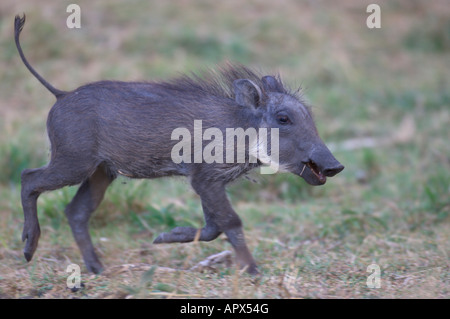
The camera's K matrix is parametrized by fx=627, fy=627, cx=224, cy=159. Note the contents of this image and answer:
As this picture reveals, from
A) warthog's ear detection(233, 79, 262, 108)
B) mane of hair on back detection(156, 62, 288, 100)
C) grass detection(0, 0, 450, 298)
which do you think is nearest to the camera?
grass detection(0, 0, 450, 298)

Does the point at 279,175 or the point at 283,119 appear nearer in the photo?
the point at 283,119

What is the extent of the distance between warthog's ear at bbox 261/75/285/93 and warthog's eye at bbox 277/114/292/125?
32 centimetres

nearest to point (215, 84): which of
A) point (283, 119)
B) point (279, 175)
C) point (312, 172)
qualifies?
point (283, 119)

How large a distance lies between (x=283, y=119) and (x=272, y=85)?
1.25 ft

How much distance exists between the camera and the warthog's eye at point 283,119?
170 inches

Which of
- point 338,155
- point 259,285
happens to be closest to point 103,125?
point 259,285

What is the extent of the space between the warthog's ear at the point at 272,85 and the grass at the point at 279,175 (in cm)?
94

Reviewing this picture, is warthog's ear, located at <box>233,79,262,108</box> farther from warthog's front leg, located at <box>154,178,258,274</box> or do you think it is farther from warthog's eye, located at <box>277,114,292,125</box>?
warthog's front leg, located at <box>154,178,258,274</box>

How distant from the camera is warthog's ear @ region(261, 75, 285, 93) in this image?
4574 mm

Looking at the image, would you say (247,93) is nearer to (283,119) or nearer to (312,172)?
(283,119)

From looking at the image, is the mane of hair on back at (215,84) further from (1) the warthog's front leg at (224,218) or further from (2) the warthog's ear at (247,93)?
(1) the warthog's front leg at (224,218)

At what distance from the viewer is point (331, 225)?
17.8 ft

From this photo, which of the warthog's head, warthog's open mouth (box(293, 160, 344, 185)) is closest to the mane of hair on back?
the warthog's head

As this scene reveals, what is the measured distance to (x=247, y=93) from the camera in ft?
14.2
